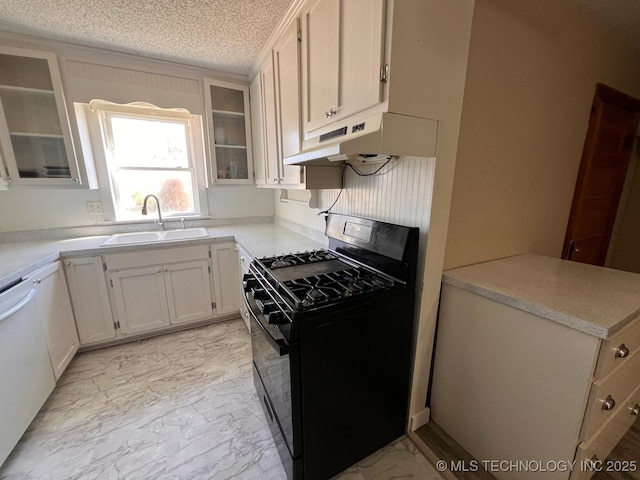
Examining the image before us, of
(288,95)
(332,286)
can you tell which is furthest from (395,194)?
(288,95)

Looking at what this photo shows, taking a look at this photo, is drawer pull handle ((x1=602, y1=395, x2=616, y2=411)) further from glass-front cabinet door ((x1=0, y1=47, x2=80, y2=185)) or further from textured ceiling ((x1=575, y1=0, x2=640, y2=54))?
glass-front cabinet door ((x1=0, y1=47, x2=80, y2=185))

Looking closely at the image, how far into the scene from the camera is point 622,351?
3.21 feet

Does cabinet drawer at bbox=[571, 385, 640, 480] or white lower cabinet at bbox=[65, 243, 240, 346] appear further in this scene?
white lower cabinet at bbox=[65, 243, 240, 346]

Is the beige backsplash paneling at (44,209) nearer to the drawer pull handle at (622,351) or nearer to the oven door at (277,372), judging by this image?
the oven door at (277,372)

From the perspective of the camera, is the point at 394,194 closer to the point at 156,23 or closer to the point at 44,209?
the point at 156,23

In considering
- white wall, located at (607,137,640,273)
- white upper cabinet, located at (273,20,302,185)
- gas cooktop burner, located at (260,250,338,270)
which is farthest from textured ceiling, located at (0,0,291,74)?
white wall, located at (607,137,640,273)

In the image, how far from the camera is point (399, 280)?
50.1 inches

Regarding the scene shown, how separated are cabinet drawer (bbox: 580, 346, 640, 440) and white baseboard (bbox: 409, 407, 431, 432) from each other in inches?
28.2

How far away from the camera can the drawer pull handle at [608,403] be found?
1.00 m

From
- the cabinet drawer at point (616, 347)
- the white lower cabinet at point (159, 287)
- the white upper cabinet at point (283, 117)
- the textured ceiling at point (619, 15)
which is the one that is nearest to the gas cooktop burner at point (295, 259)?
the white upper cabinet at point (283, 117)

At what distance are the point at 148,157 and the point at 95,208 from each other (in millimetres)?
695

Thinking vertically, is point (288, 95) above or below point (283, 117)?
above

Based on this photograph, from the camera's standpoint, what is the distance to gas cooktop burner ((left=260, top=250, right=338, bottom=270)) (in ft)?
5.15

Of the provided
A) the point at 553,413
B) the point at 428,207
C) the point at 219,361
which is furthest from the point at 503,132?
the point at 219,361
